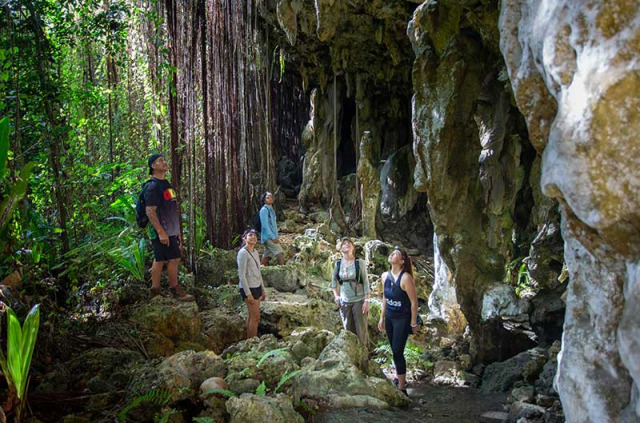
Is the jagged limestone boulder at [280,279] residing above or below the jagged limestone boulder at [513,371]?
above

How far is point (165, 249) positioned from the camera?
5602 millimetres

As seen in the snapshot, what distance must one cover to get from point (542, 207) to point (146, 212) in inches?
260

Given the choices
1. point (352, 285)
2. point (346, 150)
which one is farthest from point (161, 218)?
point (346, 150)

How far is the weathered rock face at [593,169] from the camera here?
1.73 meters

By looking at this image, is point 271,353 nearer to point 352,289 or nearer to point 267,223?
point 352,289

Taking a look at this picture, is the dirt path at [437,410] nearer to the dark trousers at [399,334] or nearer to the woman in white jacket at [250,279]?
the dark trousers at [399,334]

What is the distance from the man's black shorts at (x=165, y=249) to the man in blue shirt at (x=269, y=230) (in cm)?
307

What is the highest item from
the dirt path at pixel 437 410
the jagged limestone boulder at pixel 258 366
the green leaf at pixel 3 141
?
the green leaf at pixel 3 141

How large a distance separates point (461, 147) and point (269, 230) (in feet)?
11.7

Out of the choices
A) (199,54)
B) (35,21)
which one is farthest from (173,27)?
(35,21)

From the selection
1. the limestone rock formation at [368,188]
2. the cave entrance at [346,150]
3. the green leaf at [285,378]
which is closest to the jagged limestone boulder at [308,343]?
the green leaf at [285,378]

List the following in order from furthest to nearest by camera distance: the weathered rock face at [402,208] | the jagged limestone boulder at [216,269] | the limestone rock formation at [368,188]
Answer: the weathered rock face at [402,208] → the limestone rock formation at [368,188] → the jagged limestone boulder at [216,269]

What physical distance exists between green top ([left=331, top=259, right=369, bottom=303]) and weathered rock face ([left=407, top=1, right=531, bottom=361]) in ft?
6.99

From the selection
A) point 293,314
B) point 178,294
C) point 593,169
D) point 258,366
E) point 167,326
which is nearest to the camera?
point 593,169
